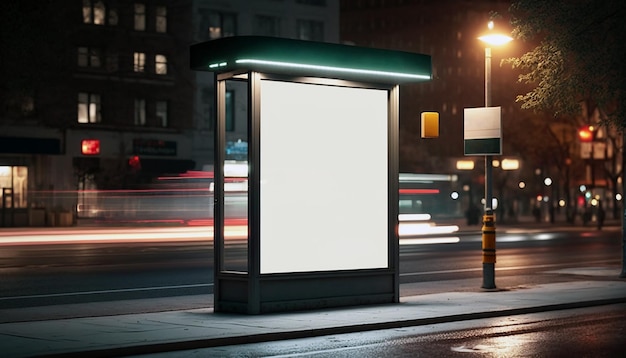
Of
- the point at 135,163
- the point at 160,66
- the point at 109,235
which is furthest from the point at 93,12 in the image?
the point at 109,235

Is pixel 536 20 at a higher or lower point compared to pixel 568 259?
higher

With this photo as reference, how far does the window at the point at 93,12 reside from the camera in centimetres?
6075

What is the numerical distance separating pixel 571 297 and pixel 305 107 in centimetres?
616

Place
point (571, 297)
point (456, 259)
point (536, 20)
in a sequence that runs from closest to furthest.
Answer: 1. point (571, 297)
2. point (536, 20)
3. point (456, 259)

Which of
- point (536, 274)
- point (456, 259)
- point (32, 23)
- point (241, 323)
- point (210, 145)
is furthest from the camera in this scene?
point (210, 145)

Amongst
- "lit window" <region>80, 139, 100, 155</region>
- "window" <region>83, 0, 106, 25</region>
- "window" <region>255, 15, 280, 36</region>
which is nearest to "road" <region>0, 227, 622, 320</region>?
"lit window" <region>80, 139, 100, 155</region>

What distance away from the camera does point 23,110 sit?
57.9 m

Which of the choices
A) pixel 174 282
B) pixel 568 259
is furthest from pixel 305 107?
pixel 568 259

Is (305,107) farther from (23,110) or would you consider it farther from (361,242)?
(23,110)

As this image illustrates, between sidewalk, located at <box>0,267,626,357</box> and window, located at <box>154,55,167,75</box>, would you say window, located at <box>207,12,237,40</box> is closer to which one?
window, located at <box>154,55,167,75</box>

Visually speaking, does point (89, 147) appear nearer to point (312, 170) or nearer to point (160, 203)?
point (160, 203)

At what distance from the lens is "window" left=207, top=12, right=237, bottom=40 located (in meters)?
66.3

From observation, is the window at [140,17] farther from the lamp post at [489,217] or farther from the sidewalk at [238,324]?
the sidewalk at [238,324]

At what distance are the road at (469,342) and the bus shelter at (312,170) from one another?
215cm
